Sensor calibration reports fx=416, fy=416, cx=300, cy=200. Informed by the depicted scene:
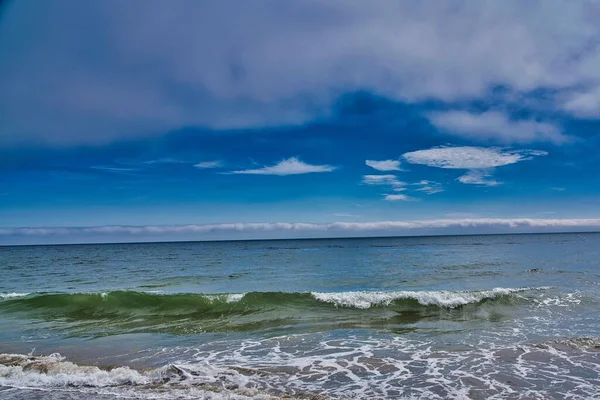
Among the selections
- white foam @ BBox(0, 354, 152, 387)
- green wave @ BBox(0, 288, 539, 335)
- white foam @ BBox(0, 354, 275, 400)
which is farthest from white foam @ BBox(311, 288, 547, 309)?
white foam @ BBox(0, 354, 152, 387)

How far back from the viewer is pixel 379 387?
8547 millimetres

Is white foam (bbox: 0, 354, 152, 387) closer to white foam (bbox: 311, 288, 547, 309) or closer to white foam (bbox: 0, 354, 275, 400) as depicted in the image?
white foam (bbox: 0, 354, 275, 400)

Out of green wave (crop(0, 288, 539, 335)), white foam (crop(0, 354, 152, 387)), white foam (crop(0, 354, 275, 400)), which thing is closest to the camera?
white foam (crop(0, 354, 275, 400))

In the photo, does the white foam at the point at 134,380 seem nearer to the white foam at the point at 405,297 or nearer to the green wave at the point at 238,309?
the green wave at the point at 238,309

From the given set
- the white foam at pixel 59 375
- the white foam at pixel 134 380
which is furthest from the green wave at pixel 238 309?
the white foam at pixel 134 380

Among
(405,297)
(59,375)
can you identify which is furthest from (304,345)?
(405,297)

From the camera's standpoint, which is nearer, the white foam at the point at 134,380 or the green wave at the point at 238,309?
the white foam at the point at 134,380

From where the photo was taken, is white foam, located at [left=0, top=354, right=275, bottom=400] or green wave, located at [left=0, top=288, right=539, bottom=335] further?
green wave, located at [left=0, top=288, right=539, bottom=335]

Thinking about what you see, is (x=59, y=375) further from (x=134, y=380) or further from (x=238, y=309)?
(x=238, y=309)

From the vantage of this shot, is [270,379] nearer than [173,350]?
Yes

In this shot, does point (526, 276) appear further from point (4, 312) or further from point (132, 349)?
point (4, 312)

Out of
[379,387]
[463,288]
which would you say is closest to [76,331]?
[379,387]

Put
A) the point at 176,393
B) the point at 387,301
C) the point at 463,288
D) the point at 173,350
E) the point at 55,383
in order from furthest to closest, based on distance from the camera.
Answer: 1. the point at 463,288
2. the point at 387,301
3. the point at 173,350
4. the point at 55,383
5. the point at 176,393

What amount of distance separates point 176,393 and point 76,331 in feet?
30.4
